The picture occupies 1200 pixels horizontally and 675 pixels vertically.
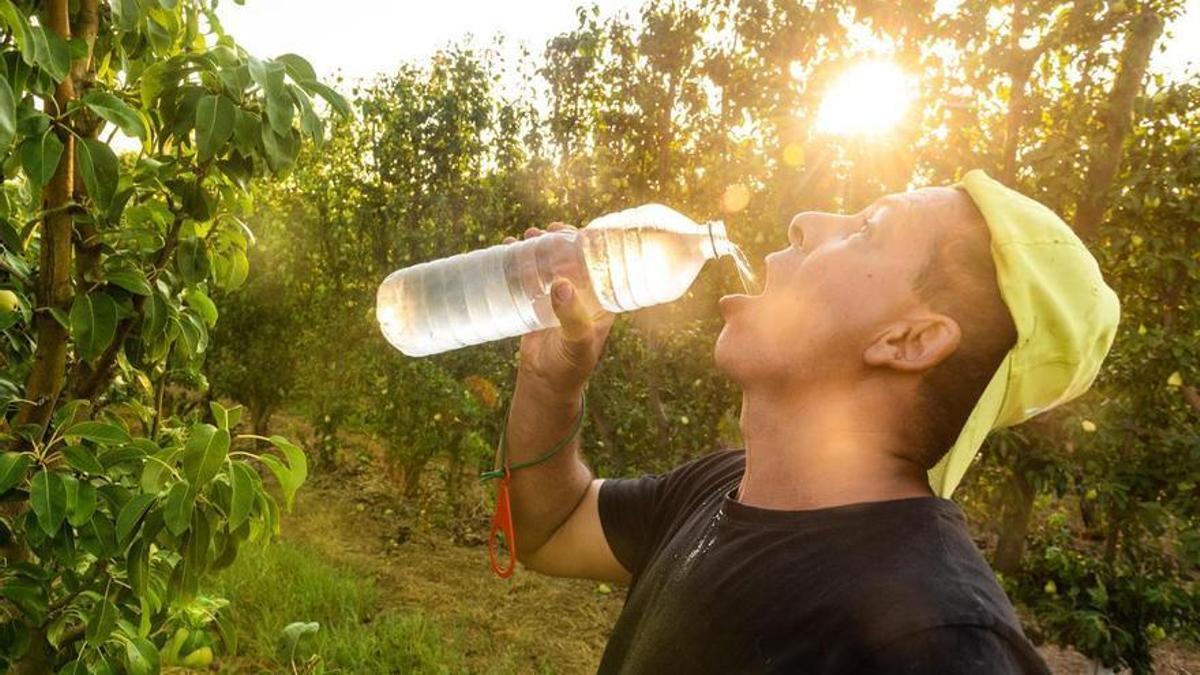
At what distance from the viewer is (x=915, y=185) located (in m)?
4.02

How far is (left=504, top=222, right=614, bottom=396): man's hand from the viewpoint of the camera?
1.92m

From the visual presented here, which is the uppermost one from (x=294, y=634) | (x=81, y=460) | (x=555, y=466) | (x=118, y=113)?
(x=118, y=113)

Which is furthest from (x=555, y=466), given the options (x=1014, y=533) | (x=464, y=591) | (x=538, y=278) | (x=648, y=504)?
(x=464, y=591)

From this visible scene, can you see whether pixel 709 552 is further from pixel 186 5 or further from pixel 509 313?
pixel 186 5

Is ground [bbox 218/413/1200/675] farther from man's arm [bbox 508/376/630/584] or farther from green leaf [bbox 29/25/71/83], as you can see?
green leaf [bbox 29/25/71/83]

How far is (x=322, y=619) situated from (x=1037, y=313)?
4.72m

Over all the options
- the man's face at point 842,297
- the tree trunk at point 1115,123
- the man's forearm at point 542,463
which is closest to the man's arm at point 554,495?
the man's forearm at point 542,463

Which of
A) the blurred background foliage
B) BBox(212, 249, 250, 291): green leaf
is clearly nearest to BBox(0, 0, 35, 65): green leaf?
BBox(212, 249, 250, 291): green leaf

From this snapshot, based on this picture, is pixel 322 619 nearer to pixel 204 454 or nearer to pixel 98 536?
pixel 98 536

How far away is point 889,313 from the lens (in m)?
1.58

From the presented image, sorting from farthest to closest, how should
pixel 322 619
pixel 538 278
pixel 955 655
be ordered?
pixel 322 619 → pixel 538 278 → pixel 955 655

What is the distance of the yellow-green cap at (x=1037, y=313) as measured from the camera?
4.79 feet

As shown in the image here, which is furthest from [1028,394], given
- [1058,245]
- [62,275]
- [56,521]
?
[62,275]

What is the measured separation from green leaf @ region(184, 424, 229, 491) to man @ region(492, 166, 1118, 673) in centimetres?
86
